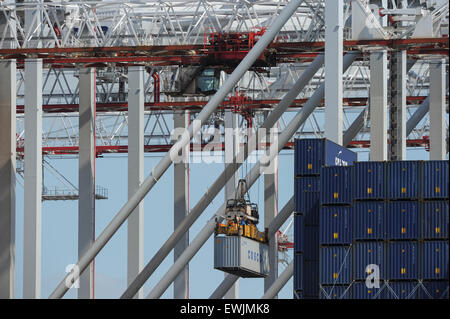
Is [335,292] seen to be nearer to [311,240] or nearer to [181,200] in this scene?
[311,240]

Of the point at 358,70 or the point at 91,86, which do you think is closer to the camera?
the point at 91,86

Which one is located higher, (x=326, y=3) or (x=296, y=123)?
(x=326, y=3)

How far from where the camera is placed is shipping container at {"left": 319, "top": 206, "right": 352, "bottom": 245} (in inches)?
3214

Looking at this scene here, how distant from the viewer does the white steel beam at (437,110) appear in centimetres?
8583

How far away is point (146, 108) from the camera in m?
110

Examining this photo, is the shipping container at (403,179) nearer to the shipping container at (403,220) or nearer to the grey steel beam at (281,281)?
the shipping container at (403,220)

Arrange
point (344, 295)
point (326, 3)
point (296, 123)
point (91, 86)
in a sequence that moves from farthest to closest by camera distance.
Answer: point (91, 86)
point (296, 123)
point (326, 3)
point (344, 295)

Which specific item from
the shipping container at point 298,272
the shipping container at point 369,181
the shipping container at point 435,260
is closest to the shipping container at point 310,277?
the shipping container at point 298,272

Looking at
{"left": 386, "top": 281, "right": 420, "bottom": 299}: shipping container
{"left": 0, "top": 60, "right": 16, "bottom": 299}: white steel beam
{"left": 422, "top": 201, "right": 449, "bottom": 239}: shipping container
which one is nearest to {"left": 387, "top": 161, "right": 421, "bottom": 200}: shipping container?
{"left": 422, "top": 201, "right": 449, "bottom": 239}: shipping container

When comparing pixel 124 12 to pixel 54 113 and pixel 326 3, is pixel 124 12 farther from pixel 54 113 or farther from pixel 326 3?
pixel 54 113

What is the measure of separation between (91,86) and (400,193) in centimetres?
2868

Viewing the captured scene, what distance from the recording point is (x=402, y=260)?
79750 mm

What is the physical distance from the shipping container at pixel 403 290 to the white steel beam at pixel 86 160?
1108 inches
